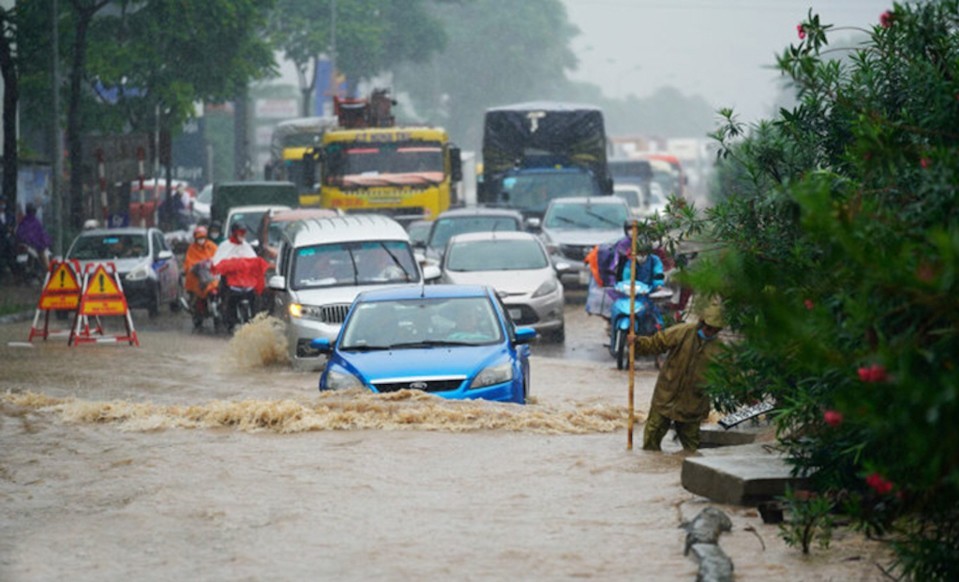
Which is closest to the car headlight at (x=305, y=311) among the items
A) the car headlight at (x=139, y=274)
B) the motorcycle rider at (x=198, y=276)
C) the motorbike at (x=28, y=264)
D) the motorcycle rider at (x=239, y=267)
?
the motorcycle rider at (x=239, y=267)

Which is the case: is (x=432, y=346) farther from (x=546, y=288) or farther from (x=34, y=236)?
(x=34, y=236)

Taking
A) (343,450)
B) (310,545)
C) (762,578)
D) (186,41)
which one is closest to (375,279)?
(343,450)

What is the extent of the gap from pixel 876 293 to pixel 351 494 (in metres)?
5.89

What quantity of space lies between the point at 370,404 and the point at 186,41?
3185 cm

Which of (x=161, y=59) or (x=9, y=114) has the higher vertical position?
(x=161, y=59)

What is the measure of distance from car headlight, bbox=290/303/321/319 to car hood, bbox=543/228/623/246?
36.8ft

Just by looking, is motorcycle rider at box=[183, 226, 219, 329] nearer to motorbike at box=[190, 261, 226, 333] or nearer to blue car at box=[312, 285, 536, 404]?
motorbike at box=[190, 261, 226, 333]

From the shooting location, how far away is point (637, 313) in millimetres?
19891

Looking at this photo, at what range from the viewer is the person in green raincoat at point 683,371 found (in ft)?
38.7

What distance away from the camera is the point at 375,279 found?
68.2ft

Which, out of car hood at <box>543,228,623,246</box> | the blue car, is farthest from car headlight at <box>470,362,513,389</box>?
car hood at <box>543,228,623,246</box>

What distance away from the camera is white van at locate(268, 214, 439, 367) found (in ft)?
65.0

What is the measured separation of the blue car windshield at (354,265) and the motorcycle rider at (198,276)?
→ 5164mm

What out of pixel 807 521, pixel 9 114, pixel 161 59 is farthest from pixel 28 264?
pixel 807 521
